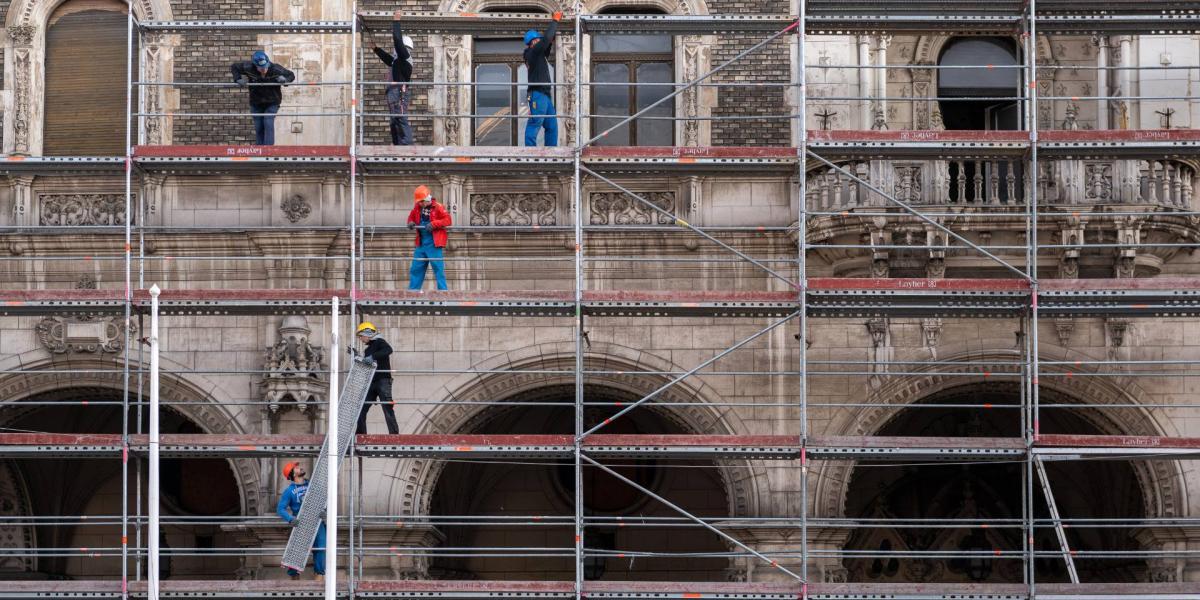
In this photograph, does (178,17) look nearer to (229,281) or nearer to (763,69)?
(229,281)

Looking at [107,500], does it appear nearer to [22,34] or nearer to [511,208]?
[22,34]

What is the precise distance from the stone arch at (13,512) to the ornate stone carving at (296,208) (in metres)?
6.39

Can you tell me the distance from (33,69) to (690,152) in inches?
358

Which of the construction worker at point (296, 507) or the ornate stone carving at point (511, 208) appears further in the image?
the ornate stone carving at point (511, 208)

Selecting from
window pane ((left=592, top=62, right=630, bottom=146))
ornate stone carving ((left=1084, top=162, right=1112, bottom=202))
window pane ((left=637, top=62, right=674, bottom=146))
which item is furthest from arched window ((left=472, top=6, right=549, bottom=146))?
ornate stone carving ((left=1084, top=162, right=1112, bottom=202))

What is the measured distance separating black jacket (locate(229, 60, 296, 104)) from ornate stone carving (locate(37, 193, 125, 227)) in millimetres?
2444

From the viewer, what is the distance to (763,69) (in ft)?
94.0

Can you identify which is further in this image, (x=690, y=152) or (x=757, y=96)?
(x=757, y=96)

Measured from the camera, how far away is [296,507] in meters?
26.0

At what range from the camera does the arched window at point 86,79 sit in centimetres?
2902

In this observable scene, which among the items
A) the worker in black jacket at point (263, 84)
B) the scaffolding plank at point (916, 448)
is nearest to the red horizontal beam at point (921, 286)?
the scaffolding plank at point (916, 448)

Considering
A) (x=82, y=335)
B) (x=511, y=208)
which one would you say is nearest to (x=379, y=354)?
(x=511, y=208)

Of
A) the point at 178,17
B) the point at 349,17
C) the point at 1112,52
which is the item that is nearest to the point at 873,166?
the point at 1112,52

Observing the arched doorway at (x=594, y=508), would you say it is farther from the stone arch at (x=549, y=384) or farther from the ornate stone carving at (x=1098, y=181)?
the ornate stone carving at (x=1098, y=181)
